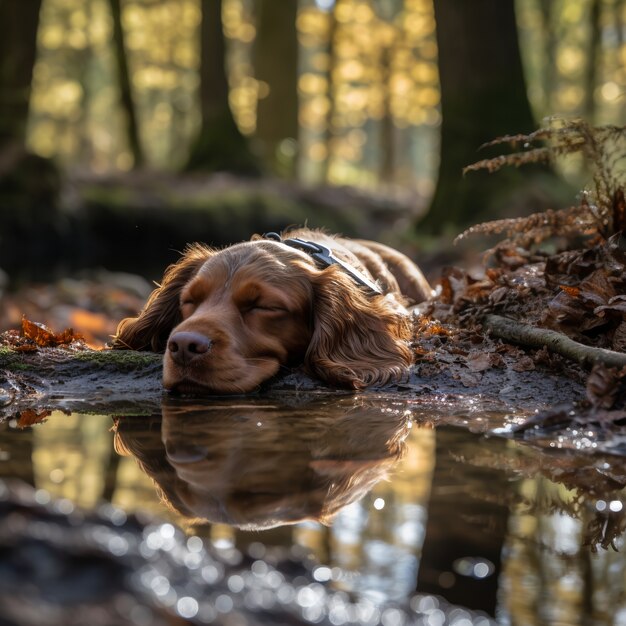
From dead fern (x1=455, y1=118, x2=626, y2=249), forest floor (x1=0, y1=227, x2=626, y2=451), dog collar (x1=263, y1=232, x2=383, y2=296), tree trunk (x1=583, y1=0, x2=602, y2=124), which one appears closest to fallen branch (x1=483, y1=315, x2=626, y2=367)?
forest floor (x1=0, y1=227, x2=626, y2=451)

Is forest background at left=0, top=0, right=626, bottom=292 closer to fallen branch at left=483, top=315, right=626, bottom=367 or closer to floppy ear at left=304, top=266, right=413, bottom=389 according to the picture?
fallen branch at left=483, top=315, right=626, bottom=367

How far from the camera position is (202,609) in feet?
5.81

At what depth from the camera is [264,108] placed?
82.6 feet

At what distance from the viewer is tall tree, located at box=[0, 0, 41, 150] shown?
17.7 meters

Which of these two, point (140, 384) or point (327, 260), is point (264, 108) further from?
point (140, 384)

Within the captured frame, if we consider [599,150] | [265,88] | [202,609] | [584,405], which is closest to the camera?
[202,609]

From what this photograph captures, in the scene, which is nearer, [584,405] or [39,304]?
[584,405]

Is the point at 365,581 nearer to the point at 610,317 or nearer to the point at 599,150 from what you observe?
the point at 610,317

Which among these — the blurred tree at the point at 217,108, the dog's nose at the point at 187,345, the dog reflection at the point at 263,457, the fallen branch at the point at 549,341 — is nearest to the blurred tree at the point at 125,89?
the blurred tree at the point at 217,108

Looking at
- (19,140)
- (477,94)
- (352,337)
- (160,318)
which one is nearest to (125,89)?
(19,140)

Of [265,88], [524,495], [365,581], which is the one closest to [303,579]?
[365,581]

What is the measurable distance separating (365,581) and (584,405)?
6.52 feet

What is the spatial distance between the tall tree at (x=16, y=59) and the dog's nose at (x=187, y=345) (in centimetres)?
1478

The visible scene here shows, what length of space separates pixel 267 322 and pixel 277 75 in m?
20.5
